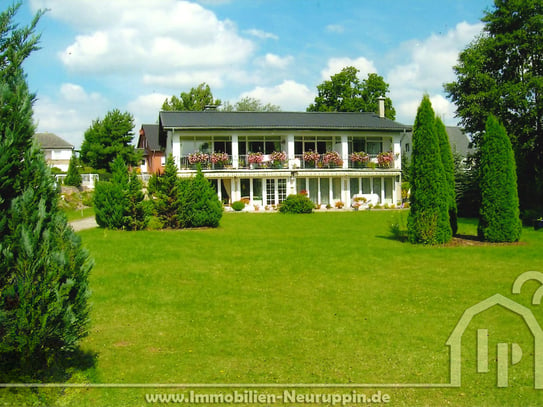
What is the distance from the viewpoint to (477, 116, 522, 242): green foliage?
16.3 metres

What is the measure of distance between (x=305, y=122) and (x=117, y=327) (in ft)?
106

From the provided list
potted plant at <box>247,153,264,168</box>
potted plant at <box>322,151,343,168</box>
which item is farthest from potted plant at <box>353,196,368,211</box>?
potted plant at <box>247,153,264,168</box>

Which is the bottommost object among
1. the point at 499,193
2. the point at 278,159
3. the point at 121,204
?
the point at 121,204

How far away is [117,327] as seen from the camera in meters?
7.67

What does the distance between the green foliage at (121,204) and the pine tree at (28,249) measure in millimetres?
14707

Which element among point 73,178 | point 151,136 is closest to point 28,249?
point 73,178

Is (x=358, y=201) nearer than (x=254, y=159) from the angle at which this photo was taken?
No

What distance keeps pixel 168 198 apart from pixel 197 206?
1231 millimetres

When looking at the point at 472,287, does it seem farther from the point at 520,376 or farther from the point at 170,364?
the point at 170,364

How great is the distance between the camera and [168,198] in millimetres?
20703

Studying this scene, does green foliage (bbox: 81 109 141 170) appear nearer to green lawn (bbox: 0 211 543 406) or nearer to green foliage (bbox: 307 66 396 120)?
green foliage (bbox: 307 66 396 120)

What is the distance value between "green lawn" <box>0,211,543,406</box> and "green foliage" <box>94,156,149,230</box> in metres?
4.01

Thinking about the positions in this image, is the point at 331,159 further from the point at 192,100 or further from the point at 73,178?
the point at 192,100

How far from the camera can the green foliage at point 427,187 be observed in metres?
16.0
